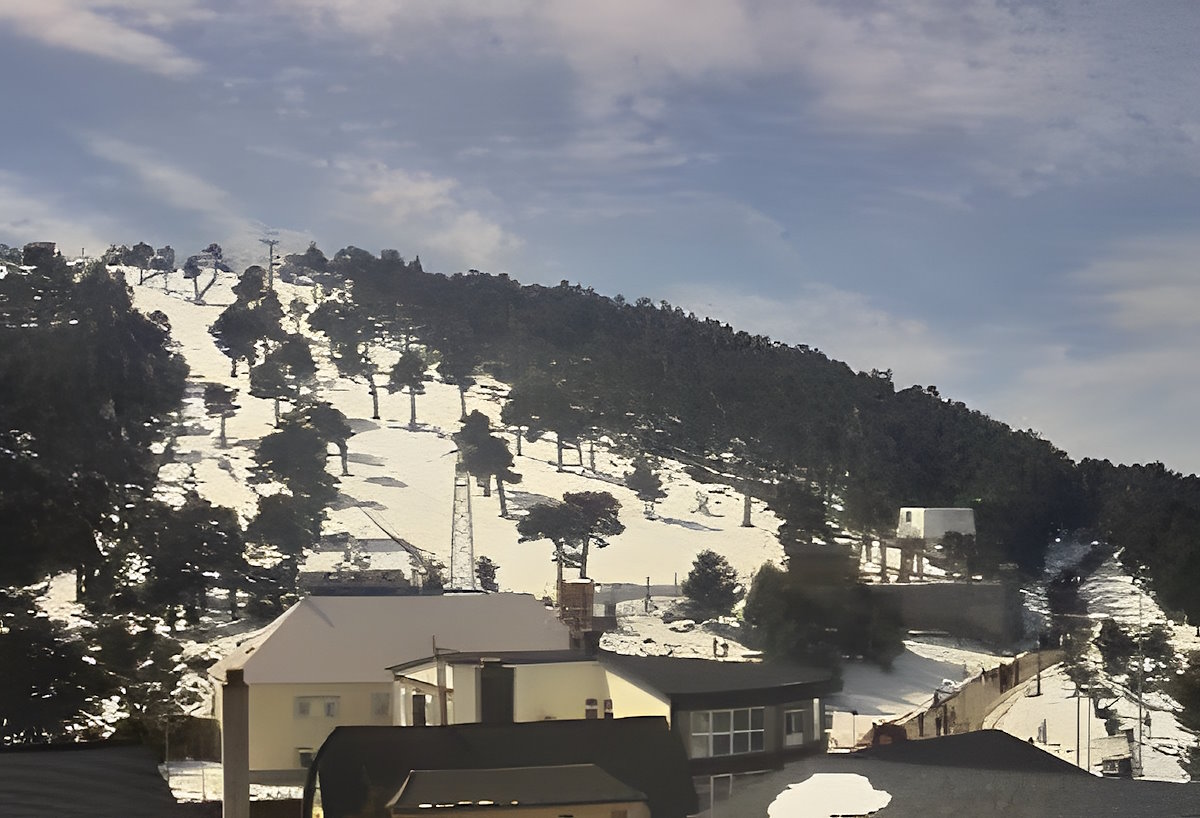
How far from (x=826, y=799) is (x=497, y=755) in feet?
10.7

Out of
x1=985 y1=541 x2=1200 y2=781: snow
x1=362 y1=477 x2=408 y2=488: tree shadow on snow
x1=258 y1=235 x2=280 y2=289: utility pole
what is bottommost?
x1=985 y1=541 x2=1200 y2=781: snow

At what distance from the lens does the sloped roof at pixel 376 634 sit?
18797 mm

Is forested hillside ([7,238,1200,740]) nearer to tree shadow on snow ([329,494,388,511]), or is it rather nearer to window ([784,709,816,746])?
tree shadow on snow ([329,494,388,511])

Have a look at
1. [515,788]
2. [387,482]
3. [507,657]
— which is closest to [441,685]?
[507,657]

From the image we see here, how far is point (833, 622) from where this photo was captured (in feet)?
73.8

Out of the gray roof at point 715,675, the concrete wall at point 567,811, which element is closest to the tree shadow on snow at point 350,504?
the gray roof at point 715,675

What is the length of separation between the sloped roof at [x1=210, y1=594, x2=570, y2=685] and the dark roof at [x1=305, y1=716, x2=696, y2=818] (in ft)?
14.3

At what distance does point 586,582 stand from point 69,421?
25.6 ft

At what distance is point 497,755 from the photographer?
46.6ft

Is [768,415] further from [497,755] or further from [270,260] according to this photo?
[497,755]

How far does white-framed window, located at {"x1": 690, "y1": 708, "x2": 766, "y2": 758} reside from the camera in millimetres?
14977

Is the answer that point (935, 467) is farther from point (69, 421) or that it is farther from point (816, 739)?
point (69, 421)

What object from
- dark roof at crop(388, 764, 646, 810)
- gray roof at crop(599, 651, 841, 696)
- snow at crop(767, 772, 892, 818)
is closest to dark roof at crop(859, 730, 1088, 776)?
gray roof at crop(599, 651, 841, 696)

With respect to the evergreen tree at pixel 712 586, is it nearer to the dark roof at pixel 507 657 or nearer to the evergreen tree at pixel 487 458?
the evergreen tree at pixel 487 458
